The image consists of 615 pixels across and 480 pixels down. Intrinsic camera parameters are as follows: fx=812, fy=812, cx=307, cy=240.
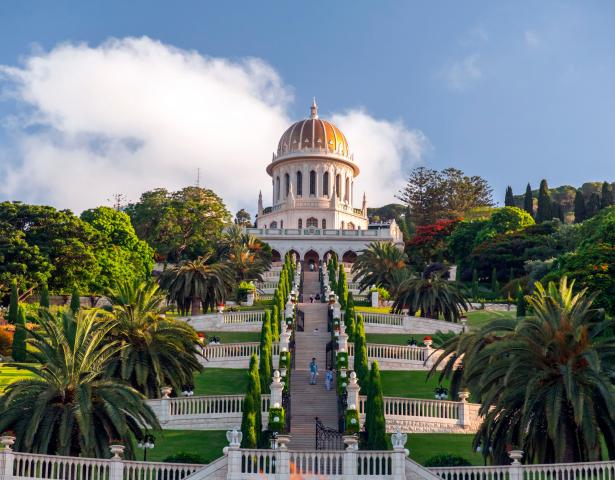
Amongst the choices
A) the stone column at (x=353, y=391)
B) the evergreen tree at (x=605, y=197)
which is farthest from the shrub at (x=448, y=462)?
the evergreen tree at (x=605, y=197)

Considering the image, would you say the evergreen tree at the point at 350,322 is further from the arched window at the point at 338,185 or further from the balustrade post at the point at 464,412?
the arched window at the point at 338,185

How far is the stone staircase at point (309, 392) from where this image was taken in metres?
29.9

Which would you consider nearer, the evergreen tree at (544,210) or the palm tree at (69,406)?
the palm tree at (69,406)

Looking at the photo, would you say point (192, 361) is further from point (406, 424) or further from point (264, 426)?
point (406, 424)

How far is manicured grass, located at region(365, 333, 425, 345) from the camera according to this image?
4647 cm

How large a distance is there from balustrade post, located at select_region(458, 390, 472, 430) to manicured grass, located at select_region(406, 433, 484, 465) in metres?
0.56

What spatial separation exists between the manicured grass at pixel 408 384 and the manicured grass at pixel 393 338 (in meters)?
6.50

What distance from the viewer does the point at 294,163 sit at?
378 feet

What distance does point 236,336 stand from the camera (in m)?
48.1

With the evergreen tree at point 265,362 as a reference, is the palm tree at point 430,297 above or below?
above

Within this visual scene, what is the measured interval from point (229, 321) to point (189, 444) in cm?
2107

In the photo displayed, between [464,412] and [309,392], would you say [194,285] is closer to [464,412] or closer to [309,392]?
[309,392]

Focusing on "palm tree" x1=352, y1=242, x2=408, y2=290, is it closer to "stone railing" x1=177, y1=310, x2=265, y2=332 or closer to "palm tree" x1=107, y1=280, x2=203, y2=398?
"stone railing" x1=177, y1=310, x2=265, y2=332

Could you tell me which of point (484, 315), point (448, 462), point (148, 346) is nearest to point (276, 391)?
point (148, 346)
